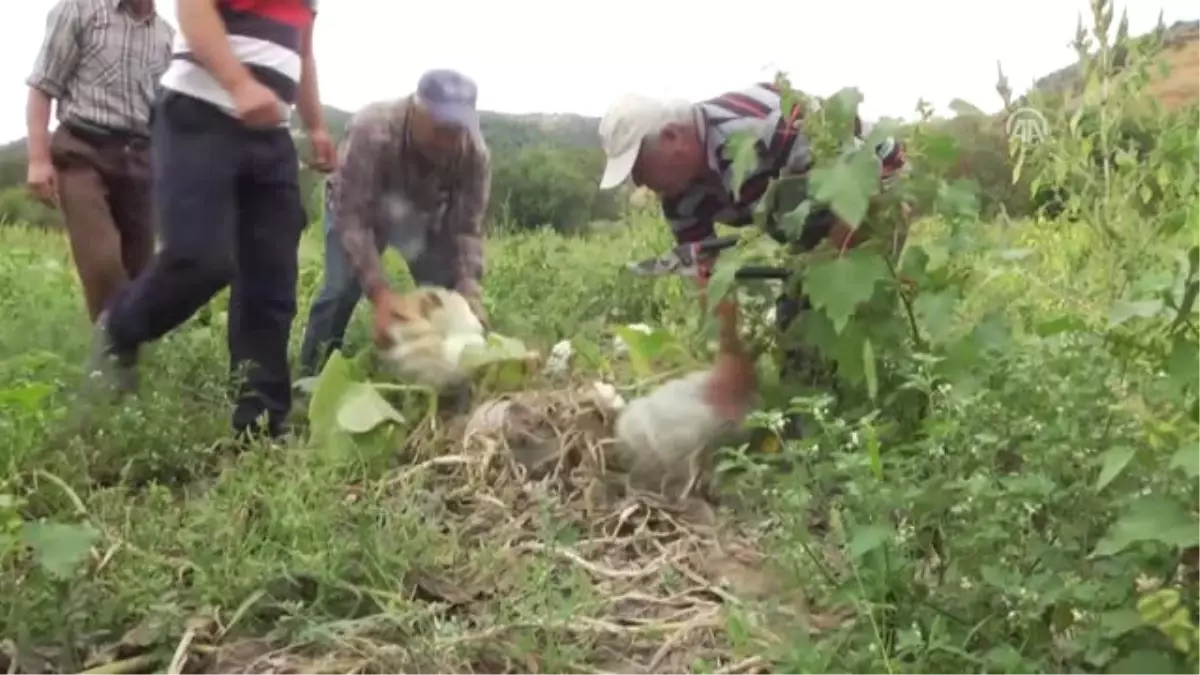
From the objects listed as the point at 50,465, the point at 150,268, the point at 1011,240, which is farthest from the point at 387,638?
the point at 1011,240

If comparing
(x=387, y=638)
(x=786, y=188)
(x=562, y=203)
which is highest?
(x=786, y=188)

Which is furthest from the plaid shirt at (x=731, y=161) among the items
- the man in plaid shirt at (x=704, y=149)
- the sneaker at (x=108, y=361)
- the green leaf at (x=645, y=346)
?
the sneaker at (x=108, y=361)

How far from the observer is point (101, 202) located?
13.4 feet

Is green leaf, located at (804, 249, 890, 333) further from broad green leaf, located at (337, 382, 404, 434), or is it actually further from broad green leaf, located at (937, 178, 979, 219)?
broad green leaf, located at (337, 382, 404, 434)

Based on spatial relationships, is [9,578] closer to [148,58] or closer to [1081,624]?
[1081,624]

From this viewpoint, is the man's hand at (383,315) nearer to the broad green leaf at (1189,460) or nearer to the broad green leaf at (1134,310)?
the broad green leaf at (1134,310)

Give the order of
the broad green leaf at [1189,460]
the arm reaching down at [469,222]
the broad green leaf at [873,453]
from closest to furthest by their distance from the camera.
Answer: the broad green leaf at [1189,460] < the broad green leaf at [873,453] < the arm reaching down at [469,222]

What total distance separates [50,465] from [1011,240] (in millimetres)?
2202

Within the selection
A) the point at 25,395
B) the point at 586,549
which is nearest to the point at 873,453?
the point at 586,549

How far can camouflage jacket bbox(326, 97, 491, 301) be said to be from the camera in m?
3.84

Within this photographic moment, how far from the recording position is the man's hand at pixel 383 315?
11.8ft

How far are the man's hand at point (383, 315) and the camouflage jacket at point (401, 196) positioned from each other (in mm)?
30

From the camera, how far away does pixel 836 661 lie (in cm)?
198

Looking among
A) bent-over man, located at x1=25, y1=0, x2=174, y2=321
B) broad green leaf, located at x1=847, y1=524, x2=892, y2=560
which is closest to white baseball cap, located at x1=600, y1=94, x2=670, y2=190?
broad green leaf, located at x1=847, y1=524, x2=892, y2=560
